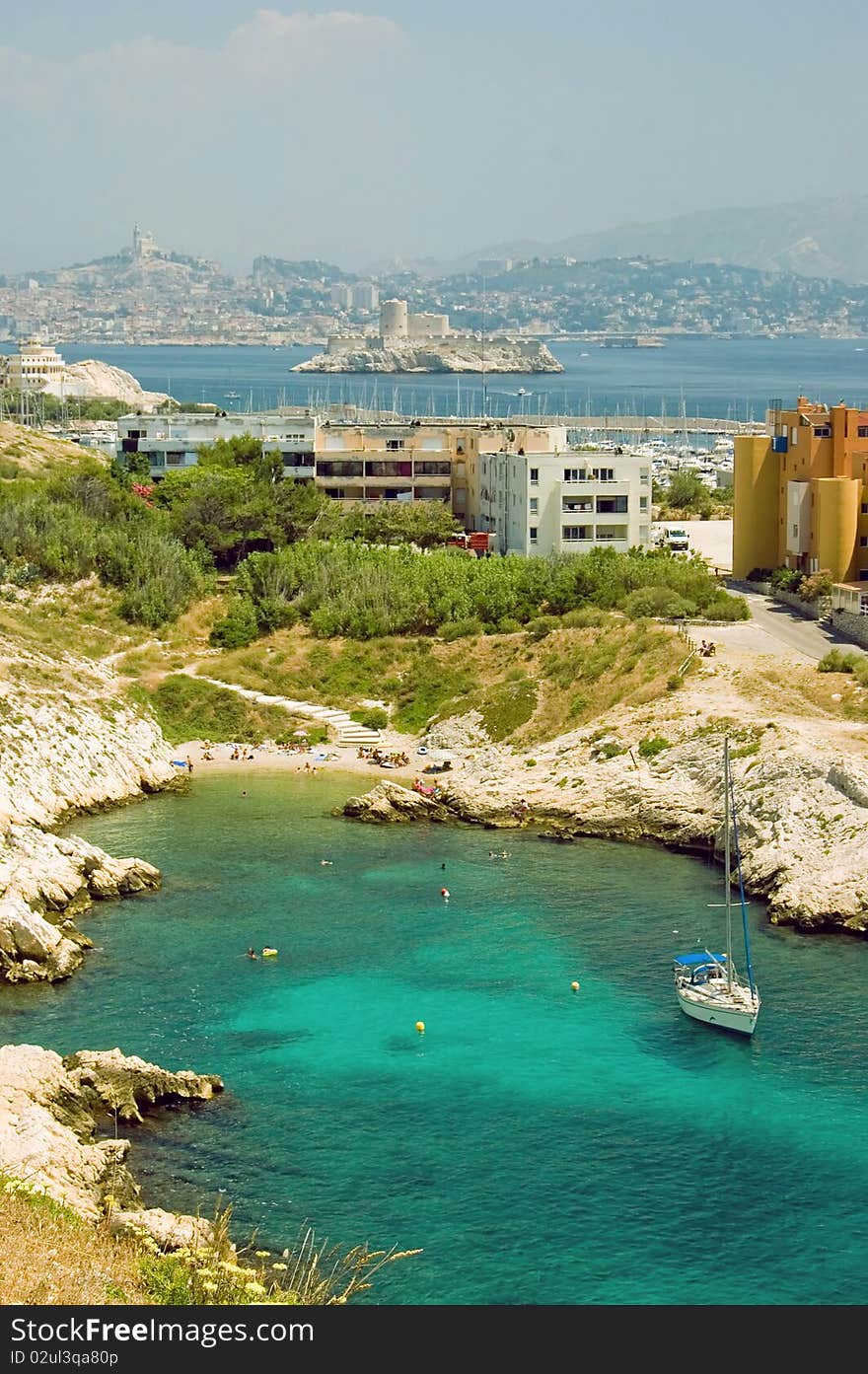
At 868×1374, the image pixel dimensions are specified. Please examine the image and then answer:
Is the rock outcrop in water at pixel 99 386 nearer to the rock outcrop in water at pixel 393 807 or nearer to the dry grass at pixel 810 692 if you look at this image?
the dry grass at pixel 810 692

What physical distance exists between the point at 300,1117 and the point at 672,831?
1693 cm

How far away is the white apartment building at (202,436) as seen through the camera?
7675cm

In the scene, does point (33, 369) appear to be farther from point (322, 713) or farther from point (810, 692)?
point (810, 692)

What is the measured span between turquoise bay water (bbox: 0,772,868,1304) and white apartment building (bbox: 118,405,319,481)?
117 feet

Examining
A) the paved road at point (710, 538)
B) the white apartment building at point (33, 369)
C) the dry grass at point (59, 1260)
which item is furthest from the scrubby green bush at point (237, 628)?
the white apartment building at point (33, 369)

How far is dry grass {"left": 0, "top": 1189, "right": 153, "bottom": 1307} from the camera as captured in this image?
1872 centimetres

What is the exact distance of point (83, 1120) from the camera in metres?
27.6

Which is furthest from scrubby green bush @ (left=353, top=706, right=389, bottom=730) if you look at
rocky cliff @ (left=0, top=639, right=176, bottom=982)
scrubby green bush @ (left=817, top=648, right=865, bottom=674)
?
scrubby green bush @ (left=817, top=648, right=865, bottom=674)

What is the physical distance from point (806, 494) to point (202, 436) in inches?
1241

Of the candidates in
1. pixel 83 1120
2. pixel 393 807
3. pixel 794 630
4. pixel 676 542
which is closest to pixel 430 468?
pixel 676 542

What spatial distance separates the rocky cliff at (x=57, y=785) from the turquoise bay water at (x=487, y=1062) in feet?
2.57

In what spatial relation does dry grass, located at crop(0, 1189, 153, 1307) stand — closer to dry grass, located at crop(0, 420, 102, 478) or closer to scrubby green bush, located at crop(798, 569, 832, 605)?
scrubby green bush, located at crop(798, 569, 832, 605)

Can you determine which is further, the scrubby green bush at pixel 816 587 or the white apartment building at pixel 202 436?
the white apartment building at pixel 202 436

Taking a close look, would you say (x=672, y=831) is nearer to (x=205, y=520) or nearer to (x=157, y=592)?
(x=157, y=592)
